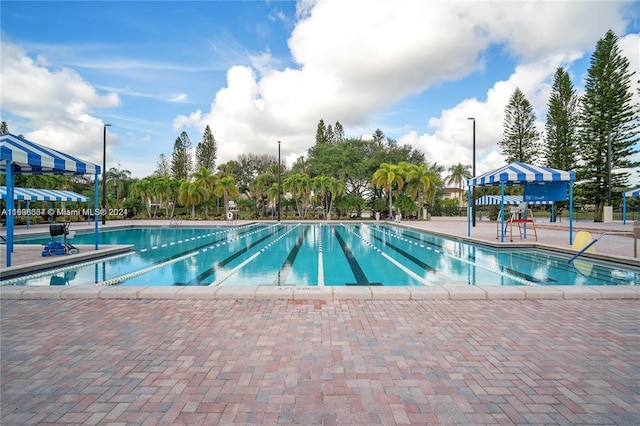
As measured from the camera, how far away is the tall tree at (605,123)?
24875mm

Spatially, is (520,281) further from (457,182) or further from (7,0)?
(457,182)

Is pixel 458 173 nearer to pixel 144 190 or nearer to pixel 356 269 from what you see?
pixel 144 190

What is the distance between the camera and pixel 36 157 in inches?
297

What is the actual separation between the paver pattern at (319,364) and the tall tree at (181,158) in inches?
1972

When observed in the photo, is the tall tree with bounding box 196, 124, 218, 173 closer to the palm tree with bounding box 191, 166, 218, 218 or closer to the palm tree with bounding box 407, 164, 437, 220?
the palm tree with bounding box 191, 166, 218, 218

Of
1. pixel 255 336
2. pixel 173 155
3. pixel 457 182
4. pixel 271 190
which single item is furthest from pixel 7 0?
pixel 457 182

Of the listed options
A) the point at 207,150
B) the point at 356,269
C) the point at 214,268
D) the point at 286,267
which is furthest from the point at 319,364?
the point at 207,150

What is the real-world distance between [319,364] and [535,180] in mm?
11363

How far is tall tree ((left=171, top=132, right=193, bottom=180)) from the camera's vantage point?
165 ft

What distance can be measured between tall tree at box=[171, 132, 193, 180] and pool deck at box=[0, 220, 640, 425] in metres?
49.4

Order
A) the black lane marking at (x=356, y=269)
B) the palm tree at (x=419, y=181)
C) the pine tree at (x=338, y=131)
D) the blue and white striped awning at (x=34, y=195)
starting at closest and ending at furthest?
the black lane marking at (x=356, y=269) < the blue and white striped awning at (x=34, y=195) < the palm tree at (x=419, y=181) < the pine tree at (x=338, y=131)

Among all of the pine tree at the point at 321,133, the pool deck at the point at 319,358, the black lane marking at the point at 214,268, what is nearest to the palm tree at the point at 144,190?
the pine tree at the point at 321,133

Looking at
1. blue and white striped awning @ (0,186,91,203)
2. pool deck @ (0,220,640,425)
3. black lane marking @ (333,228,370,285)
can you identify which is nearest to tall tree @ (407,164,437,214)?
black lane marking @ (333,228,370,285)

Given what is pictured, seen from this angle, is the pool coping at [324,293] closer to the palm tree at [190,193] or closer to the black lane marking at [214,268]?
the black lane marking at [214,268]
